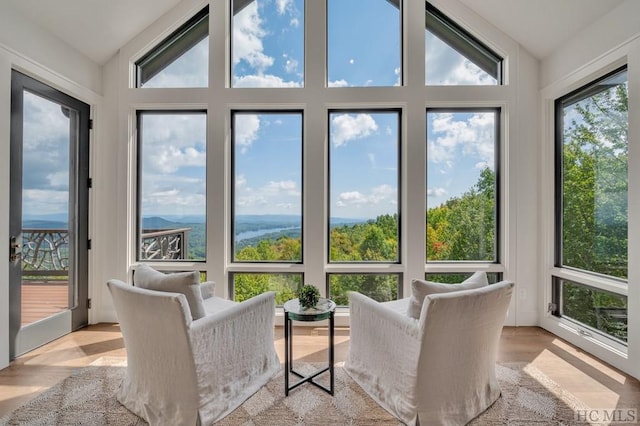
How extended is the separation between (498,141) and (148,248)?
164 inches

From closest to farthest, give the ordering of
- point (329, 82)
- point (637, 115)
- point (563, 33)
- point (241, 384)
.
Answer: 1. point (241, 384)
2. point (637, 115)
3. point (563, 33)
4. point (329, 82)

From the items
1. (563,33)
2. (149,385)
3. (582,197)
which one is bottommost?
(149,385)

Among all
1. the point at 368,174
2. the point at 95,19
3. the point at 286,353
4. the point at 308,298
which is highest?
the point at 95,19

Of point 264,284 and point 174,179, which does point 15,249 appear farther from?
point 264,284

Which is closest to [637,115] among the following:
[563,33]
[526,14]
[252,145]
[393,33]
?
[563,33]

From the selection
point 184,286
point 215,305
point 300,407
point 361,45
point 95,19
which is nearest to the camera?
point 184,286

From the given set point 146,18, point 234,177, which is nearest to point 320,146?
point 234,177

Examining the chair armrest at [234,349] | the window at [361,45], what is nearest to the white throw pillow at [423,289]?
the chair armrest at [234,349]

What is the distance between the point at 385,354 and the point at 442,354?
383 mm

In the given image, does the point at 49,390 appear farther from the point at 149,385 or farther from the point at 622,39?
the point at 622,39

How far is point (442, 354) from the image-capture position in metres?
1.78

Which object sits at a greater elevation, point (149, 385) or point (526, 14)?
point (526, 14)

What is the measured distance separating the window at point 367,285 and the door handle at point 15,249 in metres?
2.81

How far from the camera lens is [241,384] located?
2090mm
